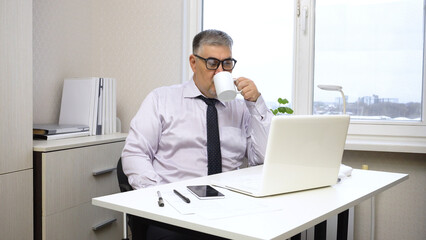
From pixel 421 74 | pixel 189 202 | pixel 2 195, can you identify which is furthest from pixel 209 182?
pixel 421 74

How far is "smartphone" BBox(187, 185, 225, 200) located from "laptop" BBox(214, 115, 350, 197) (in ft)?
0.25

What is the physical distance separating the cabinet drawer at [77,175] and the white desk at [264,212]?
0.86 meters

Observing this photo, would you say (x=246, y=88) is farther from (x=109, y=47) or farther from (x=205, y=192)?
(x=109, y=47)

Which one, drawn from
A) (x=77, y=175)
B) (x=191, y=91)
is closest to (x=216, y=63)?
(x=191, y=91)

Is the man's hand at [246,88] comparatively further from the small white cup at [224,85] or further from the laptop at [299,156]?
the laptop at [299,156]

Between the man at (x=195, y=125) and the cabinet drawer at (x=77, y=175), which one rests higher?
the man at (x=195, y=125)

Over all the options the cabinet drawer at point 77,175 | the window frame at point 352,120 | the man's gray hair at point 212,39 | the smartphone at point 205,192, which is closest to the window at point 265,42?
the window frame at point 352,120

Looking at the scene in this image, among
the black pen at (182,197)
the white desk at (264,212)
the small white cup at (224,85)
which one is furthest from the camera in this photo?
the small white cup at (224,85)

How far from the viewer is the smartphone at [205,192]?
1.18 meters

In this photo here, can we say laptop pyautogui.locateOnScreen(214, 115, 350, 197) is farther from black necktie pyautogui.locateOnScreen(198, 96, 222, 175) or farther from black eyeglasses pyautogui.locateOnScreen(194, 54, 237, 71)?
black eyeglasses pyautogui.locateOnScreen(194, 54, 237, 71)

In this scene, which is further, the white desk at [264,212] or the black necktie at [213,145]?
the black necktie at [213,145]

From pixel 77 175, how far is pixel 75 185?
0.05 m

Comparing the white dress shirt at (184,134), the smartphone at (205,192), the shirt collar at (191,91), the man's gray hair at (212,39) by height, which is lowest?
the smartphone at (205,192)

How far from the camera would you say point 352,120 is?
92.9 inches
